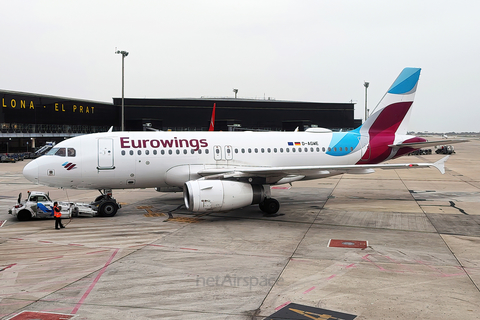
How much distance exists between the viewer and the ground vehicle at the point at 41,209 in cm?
1970

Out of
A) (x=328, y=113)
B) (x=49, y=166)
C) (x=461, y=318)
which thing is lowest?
(x=461, y=318)

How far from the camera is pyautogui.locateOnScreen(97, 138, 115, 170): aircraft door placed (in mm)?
20453

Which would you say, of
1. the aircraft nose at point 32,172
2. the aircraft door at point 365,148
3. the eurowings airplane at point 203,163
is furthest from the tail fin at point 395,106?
the aircraft nose at point 32,172

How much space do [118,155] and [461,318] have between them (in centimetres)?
1667

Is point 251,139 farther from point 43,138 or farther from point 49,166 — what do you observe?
point 43,138

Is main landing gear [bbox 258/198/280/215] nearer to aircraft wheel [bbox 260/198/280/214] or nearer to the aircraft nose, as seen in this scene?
aircraft wheel [bbox 260/198/280/214]

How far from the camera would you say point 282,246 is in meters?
15.0

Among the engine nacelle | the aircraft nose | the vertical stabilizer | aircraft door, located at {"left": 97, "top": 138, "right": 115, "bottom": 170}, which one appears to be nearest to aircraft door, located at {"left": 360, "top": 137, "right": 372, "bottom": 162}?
the vertical stabilizer

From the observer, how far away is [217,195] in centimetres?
1870

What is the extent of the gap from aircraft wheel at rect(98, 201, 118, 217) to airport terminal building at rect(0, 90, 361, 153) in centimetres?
4705

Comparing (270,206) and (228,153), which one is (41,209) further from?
(270,206)

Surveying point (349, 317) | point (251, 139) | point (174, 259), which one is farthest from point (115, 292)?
point (251, 139)

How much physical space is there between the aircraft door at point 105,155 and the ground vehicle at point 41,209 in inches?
90.1

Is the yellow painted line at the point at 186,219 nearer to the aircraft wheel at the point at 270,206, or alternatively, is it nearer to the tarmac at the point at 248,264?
the tarmac at the point at 248,264
